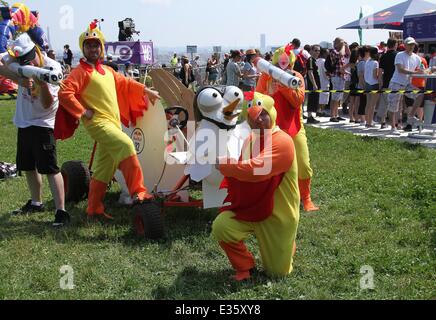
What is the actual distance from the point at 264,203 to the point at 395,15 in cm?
1683

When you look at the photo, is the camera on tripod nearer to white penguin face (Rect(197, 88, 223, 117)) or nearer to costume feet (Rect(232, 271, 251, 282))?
white penguin face (Rect(197, 88, 223, 117))

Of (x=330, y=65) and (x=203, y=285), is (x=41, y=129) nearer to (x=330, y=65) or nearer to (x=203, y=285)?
(x=203, y=285)

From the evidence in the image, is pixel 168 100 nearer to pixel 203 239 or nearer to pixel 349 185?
pixel 203 239

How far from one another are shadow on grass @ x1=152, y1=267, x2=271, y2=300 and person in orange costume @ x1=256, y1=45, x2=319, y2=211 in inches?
70.6

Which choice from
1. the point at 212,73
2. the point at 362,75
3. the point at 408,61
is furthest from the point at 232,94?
the point at 212,73

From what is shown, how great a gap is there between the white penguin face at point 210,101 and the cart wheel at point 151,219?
3.23ft

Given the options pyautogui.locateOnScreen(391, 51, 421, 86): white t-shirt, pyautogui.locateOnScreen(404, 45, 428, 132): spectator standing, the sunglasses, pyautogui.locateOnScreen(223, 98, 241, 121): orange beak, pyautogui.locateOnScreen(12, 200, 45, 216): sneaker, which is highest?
the sunglasses

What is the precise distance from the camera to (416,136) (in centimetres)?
959

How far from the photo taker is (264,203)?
379 cm

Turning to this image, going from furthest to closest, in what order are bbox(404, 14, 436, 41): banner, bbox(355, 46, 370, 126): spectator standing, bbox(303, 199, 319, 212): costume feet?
bbox(404, 14, 436, 41): banner, bbox(355, 46, 370, 126): spectator standing, bbox(303, 199, 319, 212): costume feet

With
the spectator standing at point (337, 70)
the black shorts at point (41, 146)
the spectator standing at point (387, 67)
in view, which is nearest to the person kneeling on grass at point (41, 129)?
the black shorts at point (41, 146)

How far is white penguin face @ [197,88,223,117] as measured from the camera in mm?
4448

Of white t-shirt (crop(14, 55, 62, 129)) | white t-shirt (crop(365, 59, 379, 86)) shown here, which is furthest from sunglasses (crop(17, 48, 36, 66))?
white t-shirt (crop(365, 59, 379, 86))

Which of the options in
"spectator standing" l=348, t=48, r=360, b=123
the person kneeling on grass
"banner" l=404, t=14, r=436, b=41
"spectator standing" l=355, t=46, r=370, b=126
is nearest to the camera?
the person kneeling on grass
